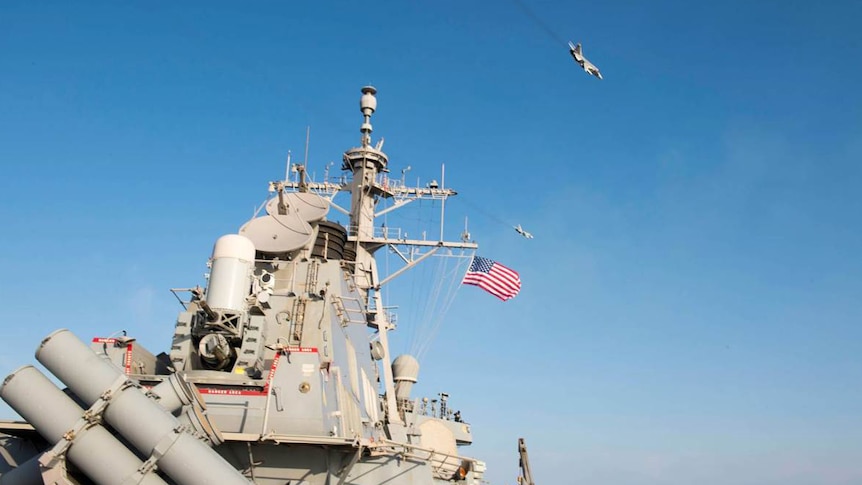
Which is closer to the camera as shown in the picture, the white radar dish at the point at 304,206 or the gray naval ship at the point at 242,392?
the gray naval ship at the point at 242,392

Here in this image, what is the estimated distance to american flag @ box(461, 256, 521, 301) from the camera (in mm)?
25438

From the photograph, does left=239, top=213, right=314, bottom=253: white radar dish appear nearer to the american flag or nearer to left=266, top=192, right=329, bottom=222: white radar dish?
left=266, top=192, right=329, bottom=222: white radar dish

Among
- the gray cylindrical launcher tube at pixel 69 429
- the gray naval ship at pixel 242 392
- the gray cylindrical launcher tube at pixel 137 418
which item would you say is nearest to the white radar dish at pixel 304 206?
the gray naval ship at pixel 242 392

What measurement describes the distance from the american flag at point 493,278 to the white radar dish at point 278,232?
9.79m

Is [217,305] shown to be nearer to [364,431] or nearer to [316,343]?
[316,343]

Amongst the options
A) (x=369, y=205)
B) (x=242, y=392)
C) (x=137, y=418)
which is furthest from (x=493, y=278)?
(x=137, y=418)

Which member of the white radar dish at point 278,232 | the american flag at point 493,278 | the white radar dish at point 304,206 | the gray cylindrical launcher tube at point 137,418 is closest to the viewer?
the gray cylindrical launcher tube at point 137,418

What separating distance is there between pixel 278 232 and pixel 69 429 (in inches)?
304

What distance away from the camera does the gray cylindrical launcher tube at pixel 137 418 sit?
29.8 ft

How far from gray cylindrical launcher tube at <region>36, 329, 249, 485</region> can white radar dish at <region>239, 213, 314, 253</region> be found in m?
6.70

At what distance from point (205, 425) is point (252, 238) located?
6.23 meters

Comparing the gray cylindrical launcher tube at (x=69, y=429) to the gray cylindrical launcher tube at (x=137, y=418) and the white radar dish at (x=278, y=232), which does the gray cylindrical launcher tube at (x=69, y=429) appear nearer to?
the gray cylindrical launcher tube at (x=137, y=418)

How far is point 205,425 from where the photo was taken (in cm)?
1077

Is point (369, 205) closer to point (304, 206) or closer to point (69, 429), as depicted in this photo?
point (304, 206)
